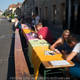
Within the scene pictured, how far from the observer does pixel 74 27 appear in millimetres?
12672

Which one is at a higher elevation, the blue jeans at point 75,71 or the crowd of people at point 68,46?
the crowd of people at point 68,46

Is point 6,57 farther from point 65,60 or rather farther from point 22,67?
point 65,60

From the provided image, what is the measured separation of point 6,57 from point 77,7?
7.04 metres

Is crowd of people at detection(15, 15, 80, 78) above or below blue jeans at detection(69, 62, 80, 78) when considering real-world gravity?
above

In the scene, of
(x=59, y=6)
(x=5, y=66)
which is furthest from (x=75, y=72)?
(x=59, y=6)

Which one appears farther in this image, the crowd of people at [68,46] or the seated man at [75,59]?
the crowd of people at [68,46]

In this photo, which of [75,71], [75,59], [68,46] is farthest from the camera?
[68,46]

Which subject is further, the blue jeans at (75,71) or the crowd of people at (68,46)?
the crowd of people at (68,46)

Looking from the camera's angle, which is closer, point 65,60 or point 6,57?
point 65,60

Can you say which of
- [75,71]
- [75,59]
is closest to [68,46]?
[75,59]

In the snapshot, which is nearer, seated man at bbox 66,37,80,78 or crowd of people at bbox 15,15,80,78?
seated man at bbox 66,37,80,78

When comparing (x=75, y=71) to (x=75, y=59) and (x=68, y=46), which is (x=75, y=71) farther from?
(x=68, y=46)

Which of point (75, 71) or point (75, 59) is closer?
point (75, 71)

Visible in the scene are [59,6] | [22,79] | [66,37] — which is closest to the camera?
[22,79]
